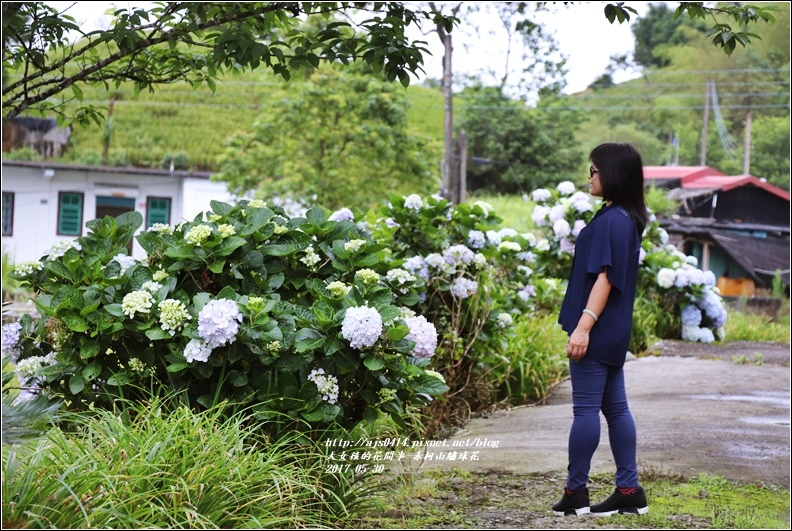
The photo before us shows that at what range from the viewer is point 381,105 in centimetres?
2202

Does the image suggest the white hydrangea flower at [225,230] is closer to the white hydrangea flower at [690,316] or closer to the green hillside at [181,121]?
the white hydrangea flower at [690,316]

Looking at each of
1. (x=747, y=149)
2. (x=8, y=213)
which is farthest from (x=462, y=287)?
(x=747, y=149)

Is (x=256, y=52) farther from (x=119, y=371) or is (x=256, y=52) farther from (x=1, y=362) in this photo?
(x=1, y=362)

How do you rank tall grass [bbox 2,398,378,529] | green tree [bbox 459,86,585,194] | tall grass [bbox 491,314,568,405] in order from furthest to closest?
green tree [bbox 459,86,585,194]
tall grass [bbox 491,314,568,405]
tall grass [bbox 2,398,378,529]

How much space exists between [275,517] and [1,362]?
216cm

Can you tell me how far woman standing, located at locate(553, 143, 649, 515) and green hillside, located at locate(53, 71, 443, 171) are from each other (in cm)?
2886

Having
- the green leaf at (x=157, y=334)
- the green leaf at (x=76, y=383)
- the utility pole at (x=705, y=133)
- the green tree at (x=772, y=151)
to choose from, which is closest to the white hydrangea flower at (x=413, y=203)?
the green leaf at (x=157, y=334)

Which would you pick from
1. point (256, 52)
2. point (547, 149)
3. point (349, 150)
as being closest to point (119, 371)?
point (256, 52)

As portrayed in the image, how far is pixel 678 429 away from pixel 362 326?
3.05m

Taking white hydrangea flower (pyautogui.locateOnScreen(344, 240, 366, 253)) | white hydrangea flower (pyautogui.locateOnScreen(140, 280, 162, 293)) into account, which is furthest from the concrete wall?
white hydrangea flower (pyautogui.locateOnScreen(140, 280, 162, 293))

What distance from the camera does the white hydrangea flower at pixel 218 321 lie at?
344cm

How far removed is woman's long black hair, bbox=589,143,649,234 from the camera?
371cm

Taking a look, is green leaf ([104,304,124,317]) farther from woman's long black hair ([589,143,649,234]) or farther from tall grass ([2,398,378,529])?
woman's long black hair ([589,143,649,234])

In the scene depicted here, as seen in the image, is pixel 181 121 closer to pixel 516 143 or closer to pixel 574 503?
pixel 516 143
